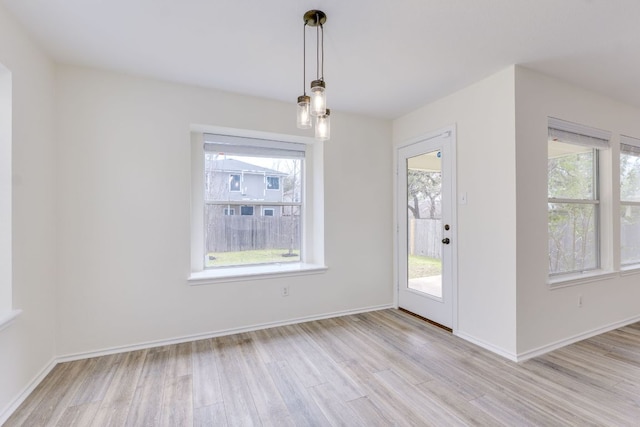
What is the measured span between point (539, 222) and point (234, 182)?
3.07 m

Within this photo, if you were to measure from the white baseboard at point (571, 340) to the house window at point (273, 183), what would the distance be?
2912 millimetres

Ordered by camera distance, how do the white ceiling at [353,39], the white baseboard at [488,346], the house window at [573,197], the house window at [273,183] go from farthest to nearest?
the house window at [273,183]
the house window at [573,197]
the white baseboard at [488,346]
the white ceiling at [353,39]

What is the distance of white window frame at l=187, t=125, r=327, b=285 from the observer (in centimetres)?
315

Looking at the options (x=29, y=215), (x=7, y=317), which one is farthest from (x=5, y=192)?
(x=7, y=317)

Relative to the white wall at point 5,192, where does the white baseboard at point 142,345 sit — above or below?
below

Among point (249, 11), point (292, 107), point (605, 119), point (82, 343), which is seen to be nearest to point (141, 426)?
point (82, 343)

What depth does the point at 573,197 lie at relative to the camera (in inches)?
121

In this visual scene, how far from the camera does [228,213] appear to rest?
11.1 ft

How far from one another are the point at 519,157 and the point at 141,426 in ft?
10.9

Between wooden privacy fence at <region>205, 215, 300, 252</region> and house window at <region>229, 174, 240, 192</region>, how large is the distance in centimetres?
32

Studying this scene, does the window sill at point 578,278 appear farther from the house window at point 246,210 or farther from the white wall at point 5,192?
the white wall at point 5,192

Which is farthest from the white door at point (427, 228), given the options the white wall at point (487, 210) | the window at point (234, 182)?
the window at point (234, 182)

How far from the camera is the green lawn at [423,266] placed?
336 cm

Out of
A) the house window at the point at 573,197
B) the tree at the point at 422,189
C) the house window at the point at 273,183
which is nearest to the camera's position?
the house window at the point at 573,197
